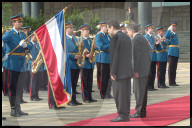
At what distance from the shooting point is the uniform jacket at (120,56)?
750 centimetres

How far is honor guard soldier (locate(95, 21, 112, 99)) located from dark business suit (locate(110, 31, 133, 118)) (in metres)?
2.75

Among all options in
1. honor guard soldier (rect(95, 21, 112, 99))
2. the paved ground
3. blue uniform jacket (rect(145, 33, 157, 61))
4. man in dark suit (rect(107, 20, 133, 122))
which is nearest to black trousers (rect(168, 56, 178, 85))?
blue uniform jacket (rect(145, 33, 157, 61))

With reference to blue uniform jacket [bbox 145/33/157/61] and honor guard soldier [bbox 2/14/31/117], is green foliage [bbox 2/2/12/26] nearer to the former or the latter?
blue uniform jacket [bbox 145/33/157/61]

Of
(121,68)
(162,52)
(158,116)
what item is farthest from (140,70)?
(162,52)

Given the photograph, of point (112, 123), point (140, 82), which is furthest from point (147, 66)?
point (112, 123)

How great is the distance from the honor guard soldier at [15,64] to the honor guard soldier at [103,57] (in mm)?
2544

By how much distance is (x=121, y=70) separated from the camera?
7555 mm

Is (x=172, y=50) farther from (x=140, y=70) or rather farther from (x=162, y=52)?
(x=140, y=70)

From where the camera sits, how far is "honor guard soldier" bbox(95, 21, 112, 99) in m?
10.3

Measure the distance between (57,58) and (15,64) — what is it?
1.28m

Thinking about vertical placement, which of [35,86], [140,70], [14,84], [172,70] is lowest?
[35,86]

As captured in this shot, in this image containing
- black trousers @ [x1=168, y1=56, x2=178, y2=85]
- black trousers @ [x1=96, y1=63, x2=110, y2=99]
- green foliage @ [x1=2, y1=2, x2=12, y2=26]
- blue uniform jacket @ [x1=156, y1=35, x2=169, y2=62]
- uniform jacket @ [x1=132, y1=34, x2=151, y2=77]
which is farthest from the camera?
green foliage @ [x1=2, y1=2, x2=12, y2=26]

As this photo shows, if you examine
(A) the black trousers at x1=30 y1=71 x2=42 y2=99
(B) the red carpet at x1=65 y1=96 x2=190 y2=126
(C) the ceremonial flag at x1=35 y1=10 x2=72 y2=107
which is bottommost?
(B) the red carpet at x1=65 y1=96 x2=190 y2=126

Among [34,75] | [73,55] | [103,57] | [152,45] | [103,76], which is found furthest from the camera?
[152,45]
